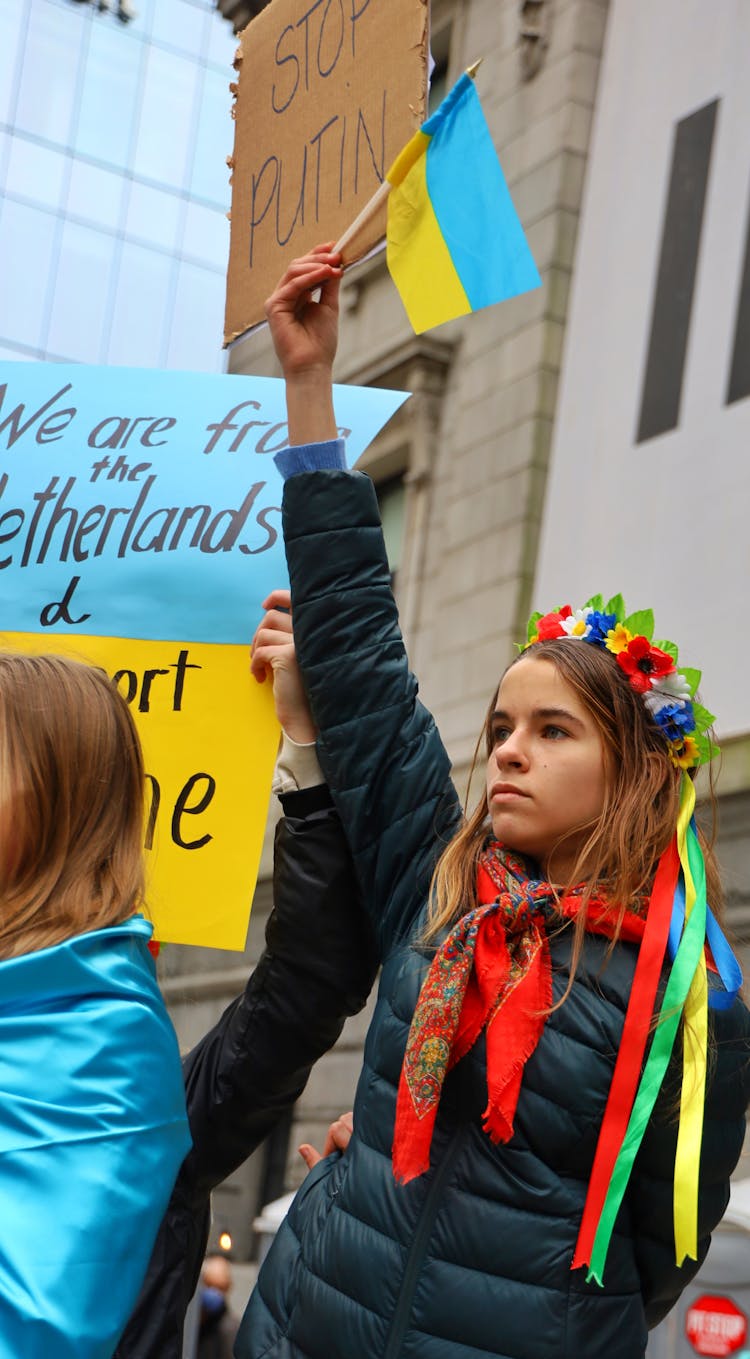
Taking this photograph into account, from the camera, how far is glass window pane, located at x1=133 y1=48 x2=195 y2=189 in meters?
28.7

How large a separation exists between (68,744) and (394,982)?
1.96 ft

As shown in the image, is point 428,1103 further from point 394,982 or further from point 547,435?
point 547,435

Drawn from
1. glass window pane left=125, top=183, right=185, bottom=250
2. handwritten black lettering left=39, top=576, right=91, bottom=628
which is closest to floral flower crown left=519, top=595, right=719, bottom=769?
handwritten black lettering left=39, top=576, right=91, bottom=628

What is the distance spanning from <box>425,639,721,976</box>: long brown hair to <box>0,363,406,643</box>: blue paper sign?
550 millimetres

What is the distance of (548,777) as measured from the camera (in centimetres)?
220

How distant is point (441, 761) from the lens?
7.72 ft

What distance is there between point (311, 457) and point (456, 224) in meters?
0.38

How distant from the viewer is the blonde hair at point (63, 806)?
1.72 meters

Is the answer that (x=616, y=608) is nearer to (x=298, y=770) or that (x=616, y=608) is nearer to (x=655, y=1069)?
(x=298, y=770)

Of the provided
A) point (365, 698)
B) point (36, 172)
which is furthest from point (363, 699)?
point (36, 172)

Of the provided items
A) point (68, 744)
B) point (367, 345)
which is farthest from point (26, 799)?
point (367, 345)

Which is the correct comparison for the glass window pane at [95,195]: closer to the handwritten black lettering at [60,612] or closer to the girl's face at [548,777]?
the handwritten black lettering at [60,612]

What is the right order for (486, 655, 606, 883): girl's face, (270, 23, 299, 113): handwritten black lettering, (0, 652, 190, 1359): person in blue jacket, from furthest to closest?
(270, 23, 299, 113): handwritten black lettering < (486, 655, 606, 883): girl's face < (0, 652, 190, 1359): person in blue jacket

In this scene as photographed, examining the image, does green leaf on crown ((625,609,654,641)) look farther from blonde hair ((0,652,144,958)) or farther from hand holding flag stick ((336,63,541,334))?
blonde hair ((0,652,144,958))
